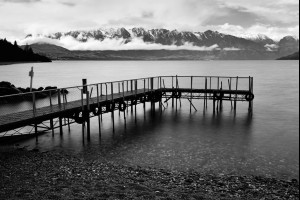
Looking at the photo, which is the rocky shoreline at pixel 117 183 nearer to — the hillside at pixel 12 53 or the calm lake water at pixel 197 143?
the calm lake water at pixel 197 143

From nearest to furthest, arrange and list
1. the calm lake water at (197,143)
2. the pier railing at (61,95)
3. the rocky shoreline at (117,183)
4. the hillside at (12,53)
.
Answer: the rocky shoreline at (117,183)
the calm lake water at (197,143)
the pier railing at (61,95)
the hillside at (12,53)

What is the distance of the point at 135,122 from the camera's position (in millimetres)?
35031

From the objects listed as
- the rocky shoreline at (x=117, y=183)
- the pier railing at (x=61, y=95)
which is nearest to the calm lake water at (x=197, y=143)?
the rocky shoreline at (x=117, y=183)

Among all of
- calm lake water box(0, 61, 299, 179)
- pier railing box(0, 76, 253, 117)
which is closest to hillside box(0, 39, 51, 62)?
pier railing box(0, 76, 253, 117)

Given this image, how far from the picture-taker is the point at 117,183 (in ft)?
47.3

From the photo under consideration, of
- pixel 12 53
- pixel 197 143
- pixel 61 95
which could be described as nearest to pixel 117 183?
pixel 197 143

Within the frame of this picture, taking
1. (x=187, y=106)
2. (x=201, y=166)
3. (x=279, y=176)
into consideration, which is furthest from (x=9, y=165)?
(x=187, y=106)

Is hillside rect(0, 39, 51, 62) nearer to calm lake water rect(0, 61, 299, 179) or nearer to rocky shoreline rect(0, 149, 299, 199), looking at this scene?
calm lake water rect(0, 61, 299, 179)

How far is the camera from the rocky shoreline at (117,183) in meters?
12.8

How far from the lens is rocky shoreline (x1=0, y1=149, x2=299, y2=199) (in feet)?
42.0

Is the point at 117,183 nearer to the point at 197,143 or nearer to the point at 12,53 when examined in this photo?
the point at 197,143

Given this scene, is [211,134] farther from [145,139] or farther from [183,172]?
[183,172]

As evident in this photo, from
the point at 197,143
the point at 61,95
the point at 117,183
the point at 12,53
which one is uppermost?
the point at 12,53

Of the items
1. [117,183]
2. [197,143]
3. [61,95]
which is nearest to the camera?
[117,183]
